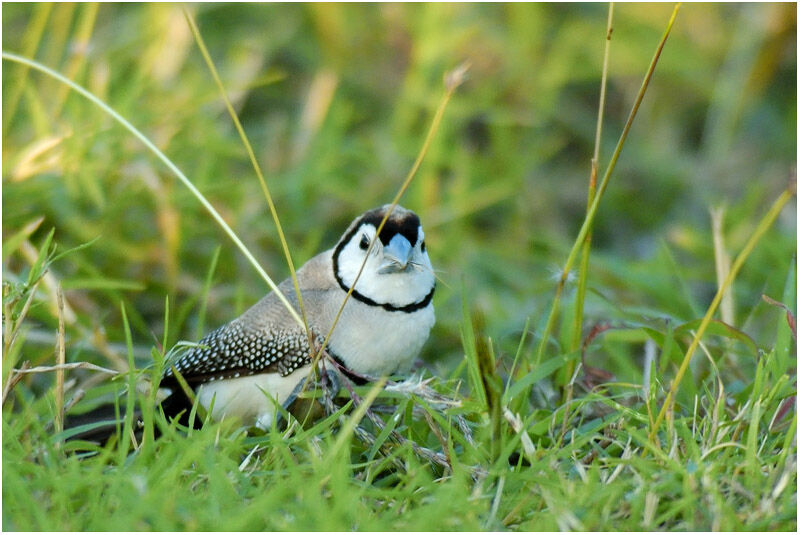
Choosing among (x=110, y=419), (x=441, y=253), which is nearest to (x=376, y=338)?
(x=110, y=419)

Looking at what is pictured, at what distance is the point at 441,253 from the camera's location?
510cm

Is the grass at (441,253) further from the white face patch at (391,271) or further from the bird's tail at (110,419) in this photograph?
the white face patch at (391,271)

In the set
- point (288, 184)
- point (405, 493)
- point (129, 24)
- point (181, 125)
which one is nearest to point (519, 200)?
point (288, 184)

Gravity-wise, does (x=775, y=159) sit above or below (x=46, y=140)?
below

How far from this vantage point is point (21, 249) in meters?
3.69

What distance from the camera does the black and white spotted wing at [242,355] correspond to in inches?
120

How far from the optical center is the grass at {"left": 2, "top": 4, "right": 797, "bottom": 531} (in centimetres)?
234

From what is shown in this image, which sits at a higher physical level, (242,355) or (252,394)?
(242,355)

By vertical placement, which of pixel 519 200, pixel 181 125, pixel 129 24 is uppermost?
pixel 129 24

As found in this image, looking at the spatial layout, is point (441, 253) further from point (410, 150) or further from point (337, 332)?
point (337, 332)

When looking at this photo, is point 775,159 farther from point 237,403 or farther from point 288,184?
point 237,403

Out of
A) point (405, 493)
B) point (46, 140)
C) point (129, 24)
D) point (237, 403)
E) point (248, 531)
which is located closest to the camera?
point (248, 531)

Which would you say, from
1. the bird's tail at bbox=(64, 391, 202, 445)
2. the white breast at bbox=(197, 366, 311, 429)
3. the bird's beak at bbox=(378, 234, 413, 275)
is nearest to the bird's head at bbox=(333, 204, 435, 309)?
the bird's beak at bbox=(378, 234, 413, 275)

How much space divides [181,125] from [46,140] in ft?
2.52
